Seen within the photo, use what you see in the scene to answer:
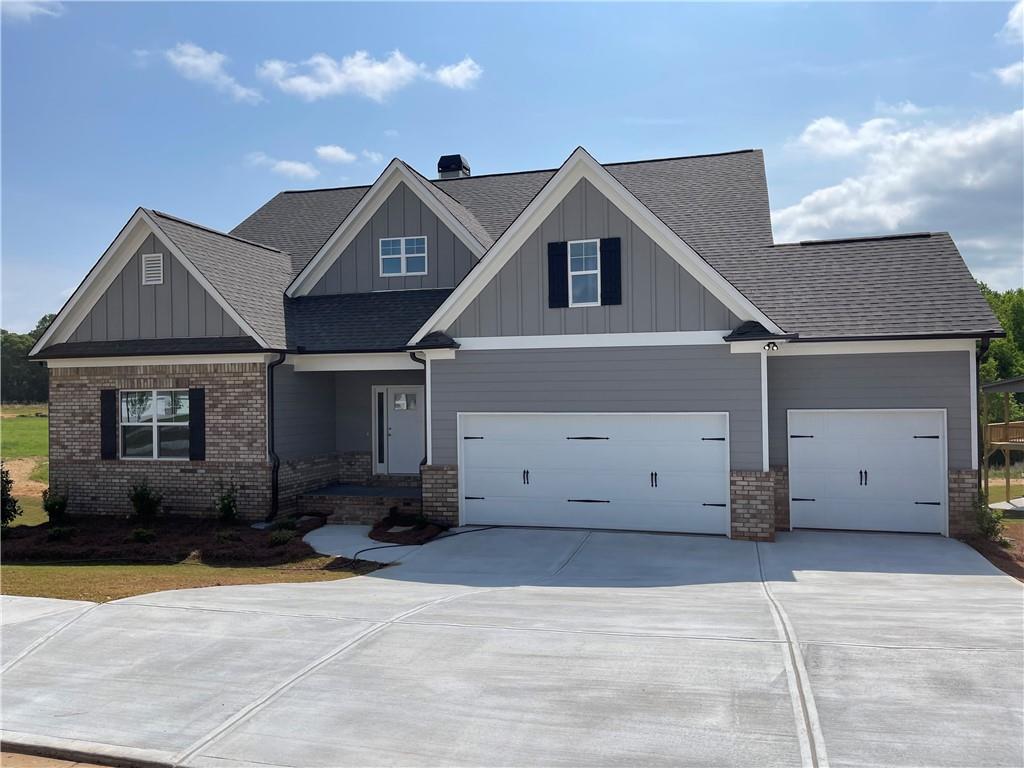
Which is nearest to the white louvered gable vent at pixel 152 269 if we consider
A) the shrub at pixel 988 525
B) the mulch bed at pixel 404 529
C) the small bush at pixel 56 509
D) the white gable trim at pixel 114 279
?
the white gable trim at pixel 114 279

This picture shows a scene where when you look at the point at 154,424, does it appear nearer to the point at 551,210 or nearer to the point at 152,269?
the point at 152,269

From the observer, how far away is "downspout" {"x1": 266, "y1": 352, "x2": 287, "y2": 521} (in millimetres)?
15297

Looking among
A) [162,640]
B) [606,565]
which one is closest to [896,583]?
[606,565]

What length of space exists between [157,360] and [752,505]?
12158 mm

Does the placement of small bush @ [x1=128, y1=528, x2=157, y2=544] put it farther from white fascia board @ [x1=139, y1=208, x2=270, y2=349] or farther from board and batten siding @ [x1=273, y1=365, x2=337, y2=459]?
white fascia board @ [x1=139, y1=208, x2=270, y2=349]

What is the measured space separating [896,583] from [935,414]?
174 inches

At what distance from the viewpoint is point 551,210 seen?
1400cm

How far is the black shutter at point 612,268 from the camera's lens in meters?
13.7

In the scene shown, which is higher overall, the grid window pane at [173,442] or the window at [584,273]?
the window at [584,273]

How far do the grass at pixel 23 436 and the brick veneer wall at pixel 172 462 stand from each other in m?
15.1

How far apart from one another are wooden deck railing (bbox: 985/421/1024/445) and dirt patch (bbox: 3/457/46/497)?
25439 mm

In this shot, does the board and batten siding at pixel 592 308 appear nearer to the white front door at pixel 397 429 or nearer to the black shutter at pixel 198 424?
the white front door at pixel 397 429

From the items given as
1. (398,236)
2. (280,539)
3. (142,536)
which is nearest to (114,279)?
(142,536)

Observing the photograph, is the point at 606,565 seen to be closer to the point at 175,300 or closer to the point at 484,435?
the point at 484,435
